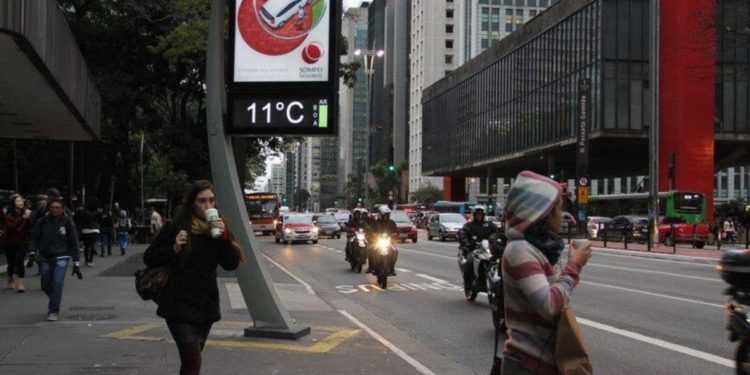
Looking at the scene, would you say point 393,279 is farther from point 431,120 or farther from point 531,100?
point 431,120

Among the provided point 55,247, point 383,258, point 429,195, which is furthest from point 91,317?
point 429,195

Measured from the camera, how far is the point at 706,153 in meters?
42.9

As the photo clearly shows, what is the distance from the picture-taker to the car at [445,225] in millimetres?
38906

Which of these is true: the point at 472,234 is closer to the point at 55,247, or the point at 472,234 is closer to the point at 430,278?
the point at 430,278

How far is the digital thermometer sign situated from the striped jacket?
17.2 feet

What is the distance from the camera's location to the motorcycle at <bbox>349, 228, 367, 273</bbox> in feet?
60.7

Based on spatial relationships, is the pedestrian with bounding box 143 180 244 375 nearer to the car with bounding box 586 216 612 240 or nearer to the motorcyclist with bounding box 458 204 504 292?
the motorcyclist with bounding box 458 204 504 292

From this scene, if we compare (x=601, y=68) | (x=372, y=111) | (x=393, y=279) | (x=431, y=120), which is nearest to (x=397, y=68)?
(x=372, y=111)

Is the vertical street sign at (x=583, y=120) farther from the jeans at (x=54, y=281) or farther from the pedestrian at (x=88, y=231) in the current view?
the jeans at (x=54, y=281)

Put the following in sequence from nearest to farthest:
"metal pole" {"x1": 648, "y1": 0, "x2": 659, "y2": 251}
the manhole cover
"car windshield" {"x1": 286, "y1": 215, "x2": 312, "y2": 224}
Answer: the manhole cover
"metal pole" {"x1": 648, "y1": 0, "x2": 659, "y2": 251}
"car windshield" {"x1": 286, "y1": 215, "x2": 312, "y2": 224}

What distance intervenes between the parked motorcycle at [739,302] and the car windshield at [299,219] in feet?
100

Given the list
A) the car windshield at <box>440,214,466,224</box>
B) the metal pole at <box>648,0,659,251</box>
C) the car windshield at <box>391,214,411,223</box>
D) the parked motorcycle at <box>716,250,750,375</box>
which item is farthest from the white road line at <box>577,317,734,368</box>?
the car windshield at <box>440,214,466,224</box>

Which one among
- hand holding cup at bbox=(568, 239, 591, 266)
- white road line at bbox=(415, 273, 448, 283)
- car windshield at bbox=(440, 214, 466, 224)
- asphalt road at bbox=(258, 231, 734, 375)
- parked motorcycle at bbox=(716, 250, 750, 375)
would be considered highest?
hand holding cup at bbox=(568, 239, 591, 266)

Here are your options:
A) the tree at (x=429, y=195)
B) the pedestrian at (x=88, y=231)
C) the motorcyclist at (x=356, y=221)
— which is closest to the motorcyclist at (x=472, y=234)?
the motorcyclist at (x=356, y=221)
